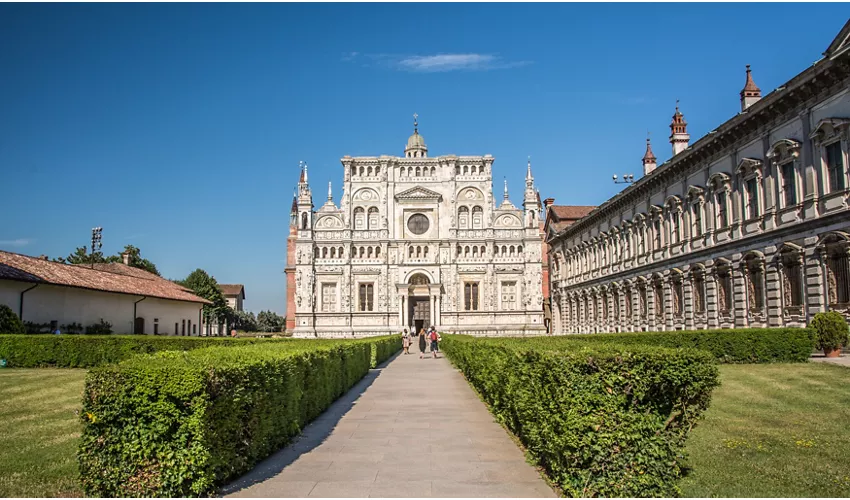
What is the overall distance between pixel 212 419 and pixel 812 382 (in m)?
14.6

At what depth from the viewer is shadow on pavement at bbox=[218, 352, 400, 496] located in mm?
9070

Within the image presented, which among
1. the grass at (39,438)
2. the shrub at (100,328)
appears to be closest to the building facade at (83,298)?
the shrub at (100,328)

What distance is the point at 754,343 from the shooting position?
22984 millimetres

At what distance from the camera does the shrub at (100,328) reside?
38.0 metres

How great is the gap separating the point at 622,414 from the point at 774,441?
4436 millimetres

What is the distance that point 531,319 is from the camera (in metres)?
68.6

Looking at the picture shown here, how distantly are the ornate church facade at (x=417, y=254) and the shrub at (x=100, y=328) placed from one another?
89.7 ft

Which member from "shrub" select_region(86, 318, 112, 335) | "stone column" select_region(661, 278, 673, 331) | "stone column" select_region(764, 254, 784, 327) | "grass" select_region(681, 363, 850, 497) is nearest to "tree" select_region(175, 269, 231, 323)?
"shrub" select_region(86, 318, 112, 335)

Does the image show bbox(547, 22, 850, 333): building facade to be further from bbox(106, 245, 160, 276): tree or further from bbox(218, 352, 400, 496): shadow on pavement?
bbox(106, 245, 160, 276): tree

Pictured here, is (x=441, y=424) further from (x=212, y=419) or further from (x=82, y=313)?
(x=82, y=313)

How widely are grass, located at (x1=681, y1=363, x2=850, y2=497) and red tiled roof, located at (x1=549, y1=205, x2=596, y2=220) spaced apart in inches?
2163

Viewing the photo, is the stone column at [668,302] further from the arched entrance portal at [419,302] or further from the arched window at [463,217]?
the arched window at [463,217]

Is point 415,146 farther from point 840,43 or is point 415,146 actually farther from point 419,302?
point 840,43

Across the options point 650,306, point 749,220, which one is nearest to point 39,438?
point 749,220
